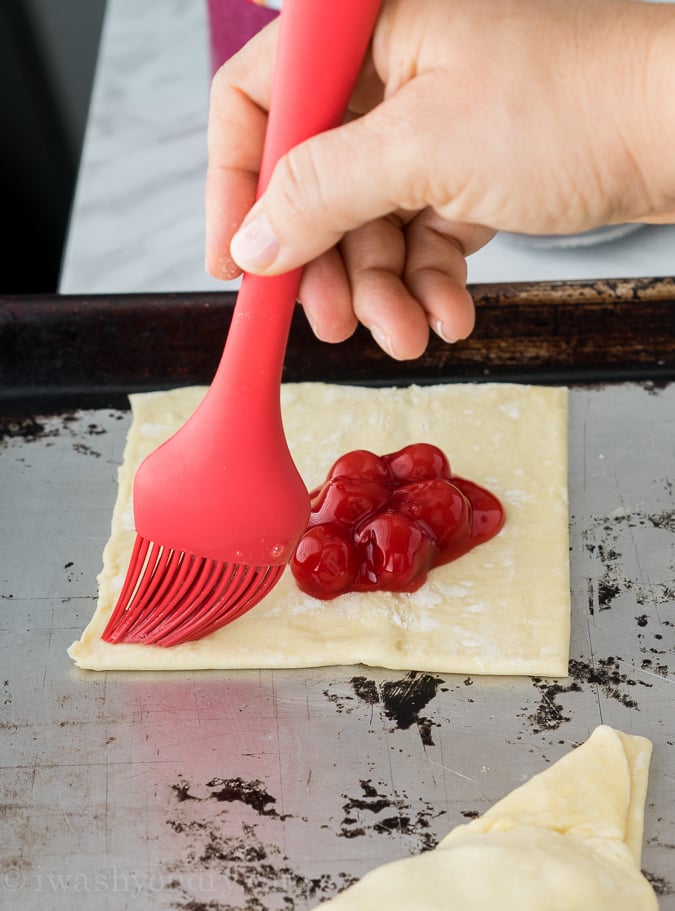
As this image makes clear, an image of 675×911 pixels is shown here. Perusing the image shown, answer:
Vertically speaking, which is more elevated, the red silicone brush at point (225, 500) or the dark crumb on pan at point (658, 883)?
the red silicone brush at point (225, 500)

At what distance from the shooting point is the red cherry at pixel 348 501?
4.27 feet

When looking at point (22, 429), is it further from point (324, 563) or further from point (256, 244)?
point (256, 244)

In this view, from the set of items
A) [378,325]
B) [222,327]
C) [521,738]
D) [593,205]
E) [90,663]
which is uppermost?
[593,205]

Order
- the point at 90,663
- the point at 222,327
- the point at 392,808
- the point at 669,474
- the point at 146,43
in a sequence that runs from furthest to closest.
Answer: the point at 146,43 → the point at 222,327 → the point at 669,474 → the point at 90,663 → the point at 392,808

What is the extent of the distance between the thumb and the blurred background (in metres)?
1.92

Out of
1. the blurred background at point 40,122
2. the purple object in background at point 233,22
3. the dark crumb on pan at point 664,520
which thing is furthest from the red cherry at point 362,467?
the blurred background at point 40,122

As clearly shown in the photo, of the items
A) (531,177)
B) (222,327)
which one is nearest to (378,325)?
(531,177)

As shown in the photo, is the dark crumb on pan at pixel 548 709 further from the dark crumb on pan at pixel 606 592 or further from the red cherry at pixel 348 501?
the red cherry at pixel 348 501

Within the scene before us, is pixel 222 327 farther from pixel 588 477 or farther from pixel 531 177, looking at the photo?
pixel 531 177

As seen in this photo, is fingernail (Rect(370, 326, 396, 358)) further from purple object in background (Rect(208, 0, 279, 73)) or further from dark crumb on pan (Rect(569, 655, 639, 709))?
purple object in background (Rect(208, 0, 279, 73))

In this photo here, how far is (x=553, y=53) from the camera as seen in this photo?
36.9 inches

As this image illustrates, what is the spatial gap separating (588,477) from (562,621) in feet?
0.93

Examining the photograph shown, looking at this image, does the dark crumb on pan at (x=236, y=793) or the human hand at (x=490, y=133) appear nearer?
the human hand at (x=490, y=133)

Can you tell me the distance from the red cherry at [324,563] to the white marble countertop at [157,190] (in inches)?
30.6
